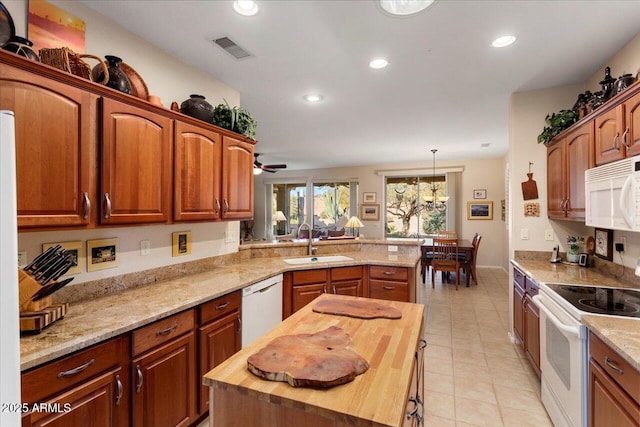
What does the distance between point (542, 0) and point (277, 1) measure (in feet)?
5.20

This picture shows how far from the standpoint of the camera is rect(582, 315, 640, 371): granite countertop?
1.18 meters

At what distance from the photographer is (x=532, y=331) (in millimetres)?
2492

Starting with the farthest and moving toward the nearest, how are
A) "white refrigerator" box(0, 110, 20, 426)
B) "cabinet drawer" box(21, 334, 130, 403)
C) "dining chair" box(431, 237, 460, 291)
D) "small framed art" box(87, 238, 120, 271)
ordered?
1. "dining chair" box(431, 237, 460, 291)
2. "small framed art" box(87, 238, 120, 271)
3. "cabinet drawer" box(21, 334, 130, 403)
4. "white refrigerator" box(0, 110, 20, 426)

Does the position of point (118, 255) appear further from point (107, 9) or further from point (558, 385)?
point (558, 385)

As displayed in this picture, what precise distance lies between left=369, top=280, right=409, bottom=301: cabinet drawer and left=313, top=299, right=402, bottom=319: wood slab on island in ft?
4.88

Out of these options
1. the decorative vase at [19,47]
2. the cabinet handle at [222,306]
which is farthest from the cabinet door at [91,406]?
the decorative vase at [19,47]

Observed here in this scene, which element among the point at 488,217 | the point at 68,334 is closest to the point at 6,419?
the point at 68,334

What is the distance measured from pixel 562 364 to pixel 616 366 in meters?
0.64

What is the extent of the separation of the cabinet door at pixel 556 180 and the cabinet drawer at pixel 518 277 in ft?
2.07

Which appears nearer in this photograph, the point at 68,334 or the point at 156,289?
the point at 68,334

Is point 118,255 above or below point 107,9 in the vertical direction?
below

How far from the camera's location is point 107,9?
1.88 metres

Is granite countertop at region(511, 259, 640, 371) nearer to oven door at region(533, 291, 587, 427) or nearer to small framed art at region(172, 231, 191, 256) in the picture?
oven door at region(533, 291, 587, 427)

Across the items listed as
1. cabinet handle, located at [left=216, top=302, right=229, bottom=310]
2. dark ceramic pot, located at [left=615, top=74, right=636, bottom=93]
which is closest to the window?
dark ceramic pot, located at [left=615, top=74, right=636, bottom=93]
